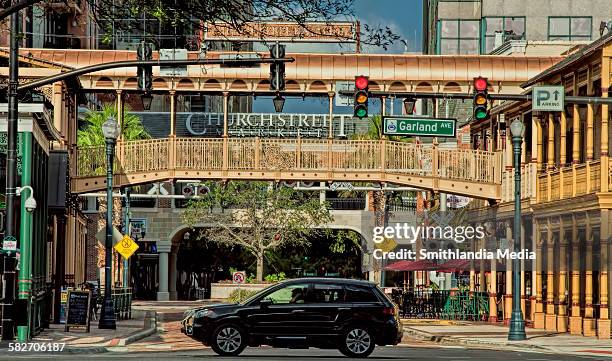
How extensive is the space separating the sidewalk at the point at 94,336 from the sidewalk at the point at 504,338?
8260 mm

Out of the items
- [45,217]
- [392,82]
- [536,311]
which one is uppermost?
[392,82]

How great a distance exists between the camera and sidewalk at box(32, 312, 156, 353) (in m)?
31.2

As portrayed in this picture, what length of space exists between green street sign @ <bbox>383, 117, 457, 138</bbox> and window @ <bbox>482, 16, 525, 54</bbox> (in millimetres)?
52552

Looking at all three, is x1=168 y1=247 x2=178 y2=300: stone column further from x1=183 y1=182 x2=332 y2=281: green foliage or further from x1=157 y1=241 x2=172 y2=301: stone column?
x1=183 y1=182 x2=332 y2=281: green foliage

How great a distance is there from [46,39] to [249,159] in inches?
1484

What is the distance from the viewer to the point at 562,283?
42812mm

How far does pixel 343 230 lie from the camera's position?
96812 mm

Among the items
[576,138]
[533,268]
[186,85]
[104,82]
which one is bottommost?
[533,268]

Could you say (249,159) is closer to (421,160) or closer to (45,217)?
(421,160)

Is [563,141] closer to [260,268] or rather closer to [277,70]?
[277,70]

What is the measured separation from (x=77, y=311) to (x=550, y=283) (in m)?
15.3

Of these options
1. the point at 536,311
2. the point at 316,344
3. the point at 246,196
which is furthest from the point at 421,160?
the point at 246,196

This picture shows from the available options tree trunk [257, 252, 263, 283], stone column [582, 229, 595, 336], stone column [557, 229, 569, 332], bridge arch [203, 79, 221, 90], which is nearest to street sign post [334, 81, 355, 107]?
bridge arch [203, 79, 221, 90]

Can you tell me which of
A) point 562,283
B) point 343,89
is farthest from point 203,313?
point 343,89
